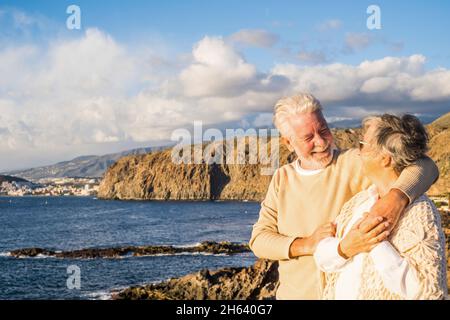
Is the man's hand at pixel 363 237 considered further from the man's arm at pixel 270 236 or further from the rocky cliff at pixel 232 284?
the rocky cliff at pixel 232 284

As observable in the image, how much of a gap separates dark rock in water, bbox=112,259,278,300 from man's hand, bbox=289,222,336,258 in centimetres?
1601

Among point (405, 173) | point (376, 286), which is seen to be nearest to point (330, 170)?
point (405, 173)

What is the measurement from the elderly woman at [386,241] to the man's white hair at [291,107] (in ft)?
1.62

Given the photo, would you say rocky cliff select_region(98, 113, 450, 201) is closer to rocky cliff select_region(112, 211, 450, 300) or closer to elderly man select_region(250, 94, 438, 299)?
rocky cliff select_region(112, 211, 450, 300)

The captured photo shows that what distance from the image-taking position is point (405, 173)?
8.91ft

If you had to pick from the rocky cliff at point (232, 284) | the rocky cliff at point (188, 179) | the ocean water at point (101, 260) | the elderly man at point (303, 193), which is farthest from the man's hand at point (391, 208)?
the rocky cliff at point (188, 179)

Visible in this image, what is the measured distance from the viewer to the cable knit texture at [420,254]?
2.52m

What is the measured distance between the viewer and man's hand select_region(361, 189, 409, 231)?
2.61 m

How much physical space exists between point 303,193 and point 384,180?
61 cm

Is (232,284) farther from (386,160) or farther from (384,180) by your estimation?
(386,160)

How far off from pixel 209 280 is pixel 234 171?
136 m

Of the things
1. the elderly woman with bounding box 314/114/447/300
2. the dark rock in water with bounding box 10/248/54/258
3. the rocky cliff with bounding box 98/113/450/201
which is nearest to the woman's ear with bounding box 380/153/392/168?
the elderly woman with bounding box 314/114/447/300
